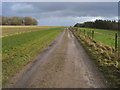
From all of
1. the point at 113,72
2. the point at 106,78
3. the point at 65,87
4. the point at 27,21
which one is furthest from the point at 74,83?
the point at 27,21

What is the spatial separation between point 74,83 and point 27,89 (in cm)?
160

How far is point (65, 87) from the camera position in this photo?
502 cm

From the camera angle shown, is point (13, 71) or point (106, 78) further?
point (13, 71)

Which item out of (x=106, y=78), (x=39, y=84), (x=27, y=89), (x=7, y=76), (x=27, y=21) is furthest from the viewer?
(x=27, y=21)

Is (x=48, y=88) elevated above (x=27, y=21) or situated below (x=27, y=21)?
below

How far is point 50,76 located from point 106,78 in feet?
7.06

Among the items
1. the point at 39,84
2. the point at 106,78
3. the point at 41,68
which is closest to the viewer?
the point at 39,84

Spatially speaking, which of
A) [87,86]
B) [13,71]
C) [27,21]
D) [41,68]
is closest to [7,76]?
[13,71]

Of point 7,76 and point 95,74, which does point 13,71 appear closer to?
point 7,76

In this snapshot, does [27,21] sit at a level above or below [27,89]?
above

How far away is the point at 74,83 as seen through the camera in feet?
17.7

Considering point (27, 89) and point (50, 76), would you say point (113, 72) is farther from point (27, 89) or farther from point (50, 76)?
point (27, 89)

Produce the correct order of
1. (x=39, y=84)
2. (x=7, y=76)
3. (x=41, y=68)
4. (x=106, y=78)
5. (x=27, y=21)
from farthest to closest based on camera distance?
(x=27, y=21)
(x=41, y=68)
(x=7, y=76)
(x=106, y=78)
(x=39, y=84)

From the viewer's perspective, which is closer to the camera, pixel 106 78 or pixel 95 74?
pixel 106 78
